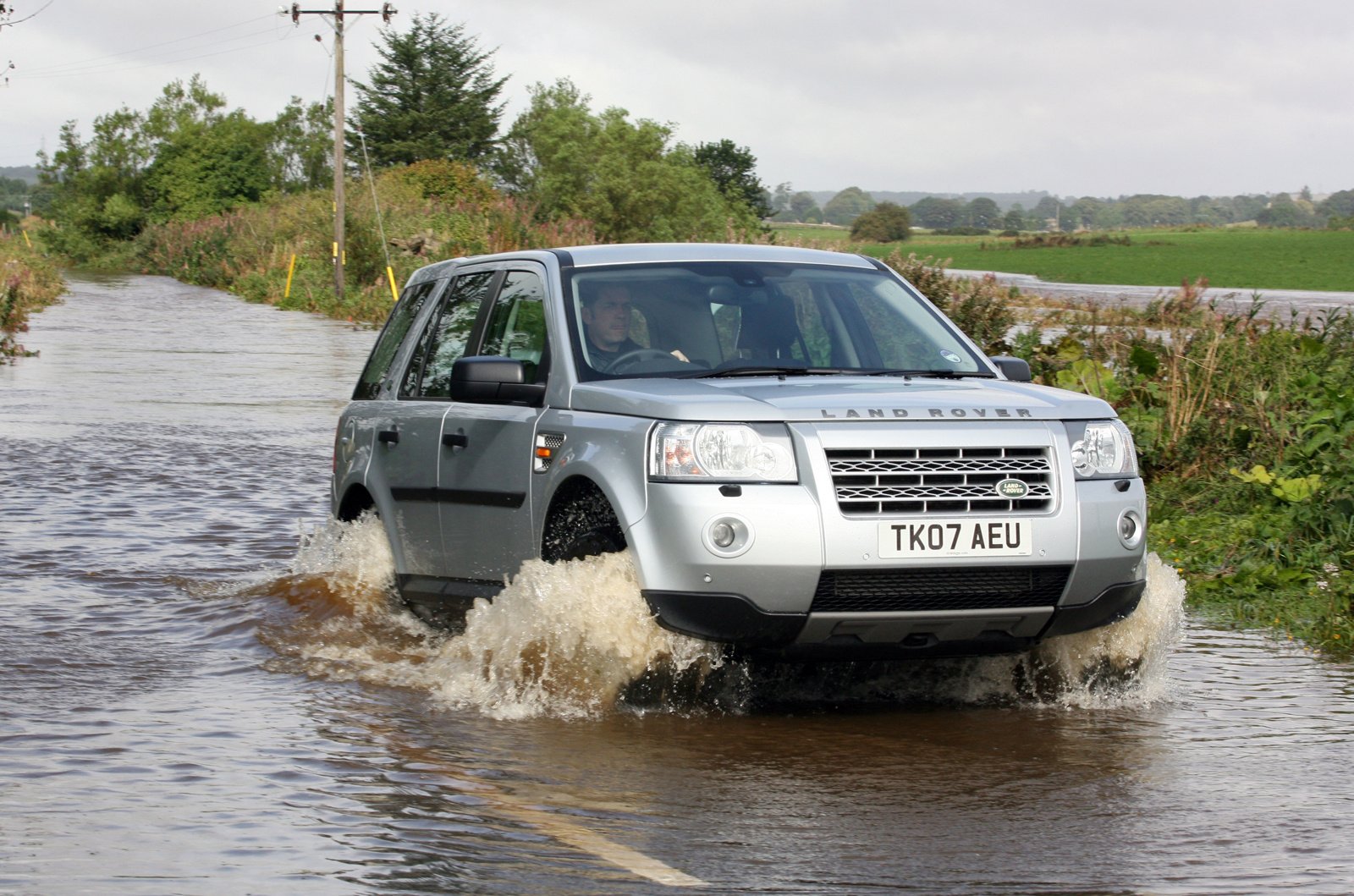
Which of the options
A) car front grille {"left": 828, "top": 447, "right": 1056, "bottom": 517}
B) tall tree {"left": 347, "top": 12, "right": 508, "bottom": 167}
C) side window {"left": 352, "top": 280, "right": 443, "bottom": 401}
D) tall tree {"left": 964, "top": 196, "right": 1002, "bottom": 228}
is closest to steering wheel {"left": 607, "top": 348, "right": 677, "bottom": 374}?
car front grille {"left": 828, "top": 447, "right": 1056, "bottom": 517}

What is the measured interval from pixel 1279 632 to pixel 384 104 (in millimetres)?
89006

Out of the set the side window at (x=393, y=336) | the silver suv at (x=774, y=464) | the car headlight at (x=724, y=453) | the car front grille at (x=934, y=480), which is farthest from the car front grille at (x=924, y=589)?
the side window at (x=393, y=336)

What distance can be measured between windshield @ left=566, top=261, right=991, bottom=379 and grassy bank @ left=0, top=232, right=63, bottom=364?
22.0 m

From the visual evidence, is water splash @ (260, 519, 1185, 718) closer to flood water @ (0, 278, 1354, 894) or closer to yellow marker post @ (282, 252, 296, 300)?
flood water @ (0, 278, 1354, 894)

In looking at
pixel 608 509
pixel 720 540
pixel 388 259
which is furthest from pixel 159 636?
pixel 388 259

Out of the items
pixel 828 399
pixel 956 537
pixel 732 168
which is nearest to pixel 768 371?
pixel 828 399

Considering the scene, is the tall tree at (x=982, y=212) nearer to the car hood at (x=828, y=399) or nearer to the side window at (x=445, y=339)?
the side window at (x=445, y=339)

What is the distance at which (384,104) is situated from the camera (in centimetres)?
9419

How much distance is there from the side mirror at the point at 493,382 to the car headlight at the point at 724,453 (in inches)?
39.4

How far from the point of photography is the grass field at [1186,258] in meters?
66.9

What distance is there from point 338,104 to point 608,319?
44133 mm

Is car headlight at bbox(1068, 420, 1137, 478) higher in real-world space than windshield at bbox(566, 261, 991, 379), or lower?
lower

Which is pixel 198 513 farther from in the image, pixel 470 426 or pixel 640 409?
pixel 640 409

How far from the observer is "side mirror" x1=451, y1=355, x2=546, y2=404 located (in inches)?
269
